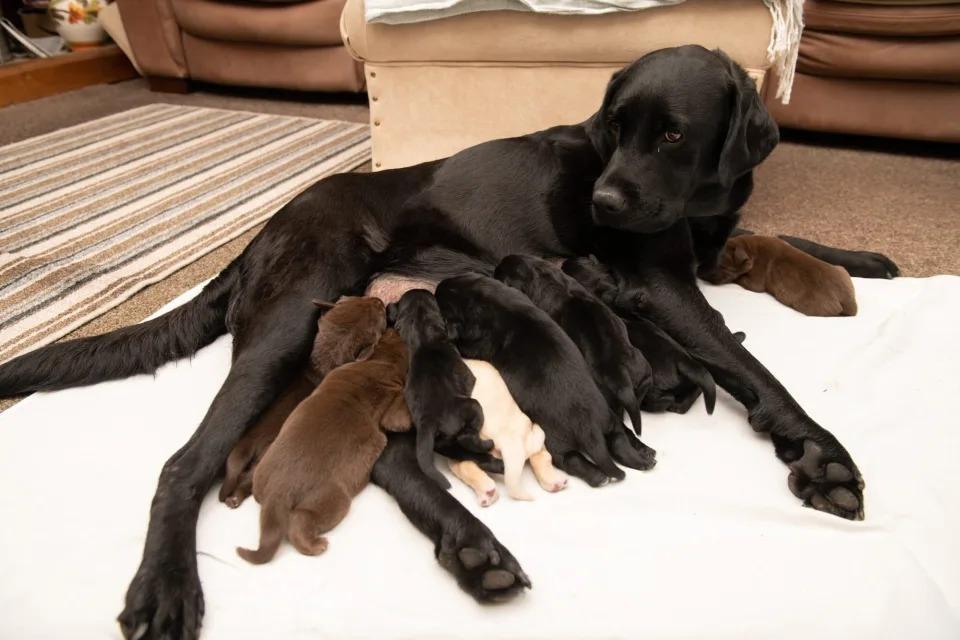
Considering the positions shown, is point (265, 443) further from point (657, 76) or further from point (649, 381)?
point (657, 76)

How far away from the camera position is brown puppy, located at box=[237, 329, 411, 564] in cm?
117

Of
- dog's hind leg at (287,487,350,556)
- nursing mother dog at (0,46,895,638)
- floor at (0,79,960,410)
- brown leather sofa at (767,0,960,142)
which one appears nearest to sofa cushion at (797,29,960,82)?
brown leather sofa at (767,0,960,142)

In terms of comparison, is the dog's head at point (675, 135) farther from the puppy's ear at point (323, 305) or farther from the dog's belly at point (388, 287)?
the puppy's ear at point (323, 305)

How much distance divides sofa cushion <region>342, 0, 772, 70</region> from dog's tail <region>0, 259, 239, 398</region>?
50.4 inches

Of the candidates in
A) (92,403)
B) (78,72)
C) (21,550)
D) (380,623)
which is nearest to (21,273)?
(92,403)

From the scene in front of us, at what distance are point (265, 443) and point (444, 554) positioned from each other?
0.45 meters

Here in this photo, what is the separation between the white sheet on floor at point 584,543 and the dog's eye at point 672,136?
646 mm

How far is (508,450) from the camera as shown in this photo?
51.3 inches

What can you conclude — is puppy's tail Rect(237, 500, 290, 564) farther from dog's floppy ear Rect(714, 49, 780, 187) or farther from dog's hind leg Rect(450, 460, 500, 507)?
dog's floppy ear Rect(714, 49, 780, 187)

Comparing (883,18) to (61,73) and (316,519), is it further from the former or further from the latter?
(61,73)

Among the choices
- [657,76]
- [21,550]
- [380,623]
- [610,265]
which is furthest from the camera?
[610,265]

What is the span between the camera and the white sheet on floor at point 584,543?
1.11 metres

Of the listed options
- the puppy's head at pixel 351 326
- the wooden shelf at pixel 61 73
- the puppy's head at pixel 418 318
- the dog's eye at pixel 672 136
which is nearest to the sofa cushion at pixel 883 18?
the dog's eye at pixel 672 136

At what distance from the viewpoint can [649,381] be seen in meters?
1.43
